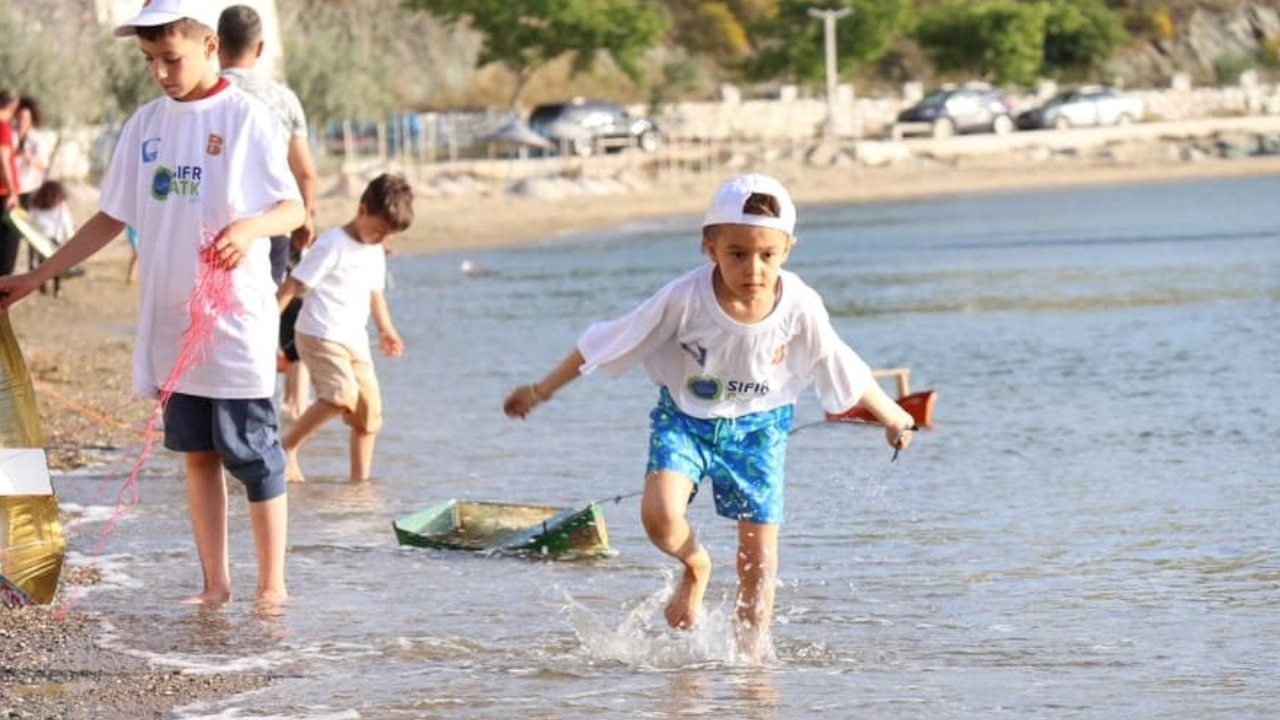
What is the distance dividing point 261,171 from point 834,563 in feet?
8.12

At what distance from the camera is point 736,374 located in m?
5.90

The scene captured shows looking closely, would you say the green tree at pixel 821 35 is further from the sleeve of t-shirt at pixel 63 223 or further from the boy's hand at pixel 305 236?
the boy's hand at pixel 305 236

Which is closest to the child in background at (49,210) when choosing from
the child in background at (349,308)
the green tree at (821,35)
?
the child in background at (349,308)

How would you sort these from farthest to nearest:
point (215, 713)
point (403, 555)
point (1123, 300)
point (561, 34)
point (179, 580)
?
point (561, 34)
point (1123, 300)
point (403, 555)
point (179, 580)
point (215, 713)

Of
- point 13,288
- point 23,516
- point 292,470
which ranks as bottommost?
point 292,470

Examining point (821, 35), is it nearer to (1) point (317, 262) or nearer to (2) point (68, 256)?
(1) point (317, 262)

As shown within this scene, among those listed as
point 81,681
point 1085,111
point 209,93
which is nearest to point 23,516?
point 81,681

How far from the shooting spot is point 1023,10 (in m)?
77.0

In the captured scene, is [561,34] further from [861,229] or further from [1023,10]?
[861,229]

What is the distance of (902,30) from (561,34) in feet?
60.2

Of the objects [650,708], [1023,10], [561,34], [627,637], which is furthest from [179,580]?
[1023,10]

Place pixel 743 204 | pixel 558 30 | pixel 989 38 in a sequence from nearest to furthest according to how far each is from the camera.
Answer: pixel 743 204, pixel 558 30, pixel 989 38

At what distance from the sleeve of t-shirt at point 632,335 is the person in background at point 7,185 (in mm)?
11134

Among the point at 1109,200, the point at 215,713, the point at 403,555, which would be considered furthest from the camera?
the point at 1109,200
